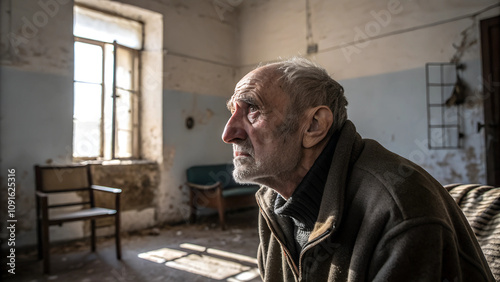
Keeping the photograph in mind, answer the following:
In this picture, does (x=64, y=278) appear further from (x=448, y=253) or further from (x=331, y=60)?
(x=331, y=60)

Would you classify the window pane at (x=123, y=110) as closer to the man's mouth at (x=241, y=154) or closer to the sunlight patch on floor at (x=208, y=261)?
the sunlight patch on floor at (x=208, y=261)

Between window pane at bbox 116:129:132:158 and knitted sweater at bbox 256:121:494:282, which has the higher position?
window pane at bbox 116:129:132:158

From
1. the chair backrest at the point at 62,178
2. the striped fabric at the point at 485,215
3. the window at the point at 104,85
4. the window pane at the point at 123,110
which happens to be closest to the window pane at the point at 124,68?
the window at the point at 104,85

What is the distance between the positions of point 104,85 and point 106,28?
802 millimetres

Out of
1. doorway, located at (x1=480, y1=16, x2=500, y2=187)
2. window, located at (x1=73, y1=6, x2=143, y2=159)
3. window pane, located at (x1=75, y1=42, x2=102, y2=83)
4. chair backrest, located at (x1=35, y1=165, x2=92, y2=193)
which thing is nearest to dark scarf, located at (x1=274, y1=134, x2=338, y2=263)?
chair backrest, located at (x1=35, y1=165, x2=92, y2=193)

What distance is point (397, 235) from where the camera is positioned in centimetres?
73

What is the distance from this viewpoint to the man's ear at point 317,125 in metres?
1.06

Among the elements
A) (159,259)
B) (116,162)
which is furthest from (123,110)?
(159,259)

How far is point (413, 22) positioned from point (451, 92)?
40.4 inches

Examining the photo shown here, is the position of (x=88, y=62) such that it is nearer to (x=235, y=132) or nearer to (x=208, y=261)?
(x=208, y=261)

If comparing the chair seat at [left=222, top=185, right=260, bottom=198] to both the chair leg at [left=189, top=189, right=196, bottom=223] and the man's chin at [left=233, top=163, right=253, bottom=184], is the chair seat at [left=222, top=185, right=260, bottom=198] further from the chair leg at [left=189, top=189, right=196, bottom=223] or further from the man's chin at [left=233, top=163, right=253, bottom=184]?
the man's chin at [left=233, top=163, right=253, bottom=184]

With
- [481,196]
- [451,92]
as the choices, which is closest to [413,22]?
[451,92]

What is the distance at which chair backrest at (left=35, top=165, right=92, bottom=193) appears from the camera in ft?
11.1

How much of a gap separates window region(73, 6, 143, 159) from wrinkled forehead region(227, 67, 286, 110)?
3.40 metres
